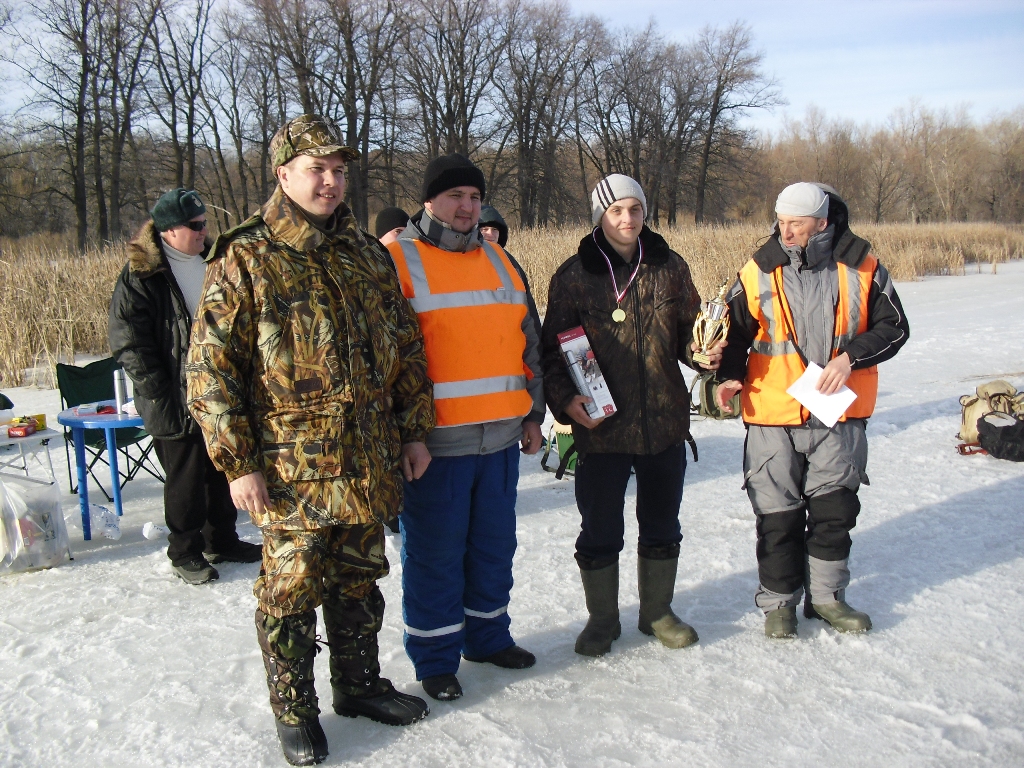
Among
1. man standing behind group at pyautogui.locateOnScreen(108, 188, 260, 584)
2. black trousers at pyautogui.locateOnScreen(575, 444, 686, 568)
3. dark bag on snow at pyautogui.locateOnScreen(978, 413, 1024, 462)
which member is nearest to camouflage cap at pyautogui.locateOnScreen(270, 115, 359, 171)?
black trousers at pyautogui.locateOnScreen(575, 444, 686, 568)

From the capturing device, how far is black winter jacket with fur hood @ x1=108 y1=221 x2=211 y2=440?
12.4 ft

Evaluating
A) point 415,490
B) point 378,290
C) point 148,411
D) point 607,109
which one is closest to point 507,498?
point 415,490

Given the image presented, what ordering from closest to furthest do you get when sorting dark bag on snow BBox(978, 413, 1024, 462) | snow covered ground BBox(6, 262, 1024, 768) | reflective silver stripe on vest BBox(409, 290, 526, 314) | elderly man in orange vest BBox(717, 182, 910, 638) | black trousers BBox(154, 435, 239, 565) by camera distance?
1. snow covered ground BBox(6, 262, 1024, 768)
2. reflective silver stripe on vest BBox(409, 290, 526, 314)
3. elderly man in orange vest BBox(717, 182, 910, 638)
4. black trousers BBox(154, 435, 239, 565)
5. dark bag on snow BBox(978, 413, 1024, 462)

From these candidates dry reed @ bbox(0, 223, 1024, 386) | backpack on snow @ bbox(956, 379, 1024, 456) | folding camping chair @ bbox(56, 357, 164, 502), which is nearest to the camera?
folding camping chair @ bbox(56, 357, 164, 502)

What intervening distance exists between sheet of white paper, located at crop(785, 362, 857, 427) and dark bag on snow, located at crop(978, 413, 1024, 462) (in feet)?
9.35

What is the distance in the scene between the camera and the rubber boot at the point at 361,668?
2.53 metres

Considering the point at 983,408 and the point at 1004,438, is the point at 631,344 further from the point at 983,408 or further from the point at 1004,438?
the point at 983,408

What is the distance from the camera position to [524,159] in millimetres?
36812

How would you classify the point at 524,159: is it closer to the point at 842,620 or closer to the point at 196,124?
the point at 196,124

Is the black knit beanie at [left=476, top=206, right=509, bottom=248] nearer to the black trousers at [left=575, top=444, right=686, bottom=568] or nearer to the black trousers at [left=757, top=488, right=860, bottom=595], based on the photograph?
the black trousers at [left=575, top=444, right=686, bottom=568]

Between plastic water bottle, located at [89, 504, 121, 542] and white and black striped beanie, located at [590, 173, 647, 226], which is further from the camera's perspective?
plastic water bottle, located at [89, 504, 121, 542]

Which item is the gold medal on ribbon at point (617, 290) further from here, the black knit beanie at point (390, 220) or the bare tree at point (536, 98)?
the bare tree at point (536, 98)

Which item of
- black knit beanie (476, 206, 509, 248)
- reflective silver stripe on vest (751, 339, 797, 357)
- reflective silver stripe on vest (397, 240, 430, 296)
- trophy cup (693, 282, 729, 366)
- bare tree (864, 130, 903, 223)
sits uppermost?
bare tree (864, 130, 903, 223)

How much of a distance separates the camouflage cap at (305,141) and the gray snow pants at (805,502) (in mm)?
1934
